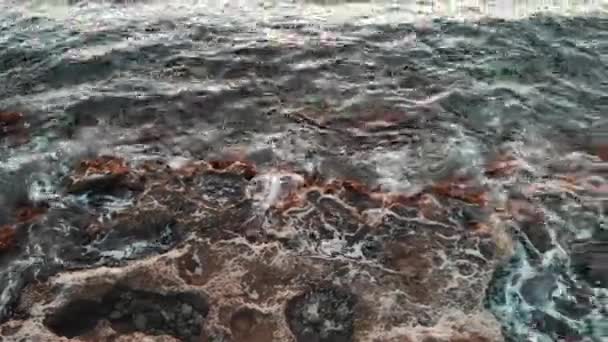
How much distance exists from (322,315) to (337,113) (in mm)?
3146

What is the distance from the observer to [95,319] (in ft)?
15.3

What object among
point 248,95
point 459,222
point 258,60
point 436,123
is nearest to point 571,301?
point 459,222

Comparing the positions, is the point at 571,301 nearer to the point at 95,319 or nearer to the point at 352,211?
the point at 352,211

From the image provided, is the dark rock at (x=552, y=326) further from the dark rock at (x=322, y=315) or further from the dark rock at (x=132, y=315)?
the dark rock at (x=132, y=315)

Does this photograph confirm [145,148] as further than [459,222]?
Yes

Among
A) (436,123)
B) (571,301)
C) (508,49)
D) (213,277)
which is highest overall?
(508,49)

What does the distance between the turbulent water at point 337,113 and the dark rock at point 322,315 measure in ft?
0.35

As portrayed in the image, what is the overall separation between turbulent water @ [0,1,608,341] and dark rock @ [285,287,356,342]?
0.11 meters

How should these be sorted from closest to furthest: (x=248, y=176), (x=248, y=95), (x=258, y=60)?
1. (x=248, y=176)
2. (x=248, y=95)
3. (x=258, y=60)

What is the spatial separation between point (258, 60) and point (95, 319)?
15.5 ft

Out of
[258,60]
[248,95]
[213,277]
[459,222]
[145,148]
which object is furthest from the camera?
[258,60]

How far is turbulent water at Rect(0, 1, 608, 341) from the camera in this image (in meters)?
5.28

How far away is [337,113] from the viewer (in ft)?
23.8

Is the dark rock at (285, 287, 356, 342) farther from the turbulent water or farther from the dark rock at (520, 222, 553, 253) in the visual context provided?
the dark rock at (520, 222, 553, 253)
